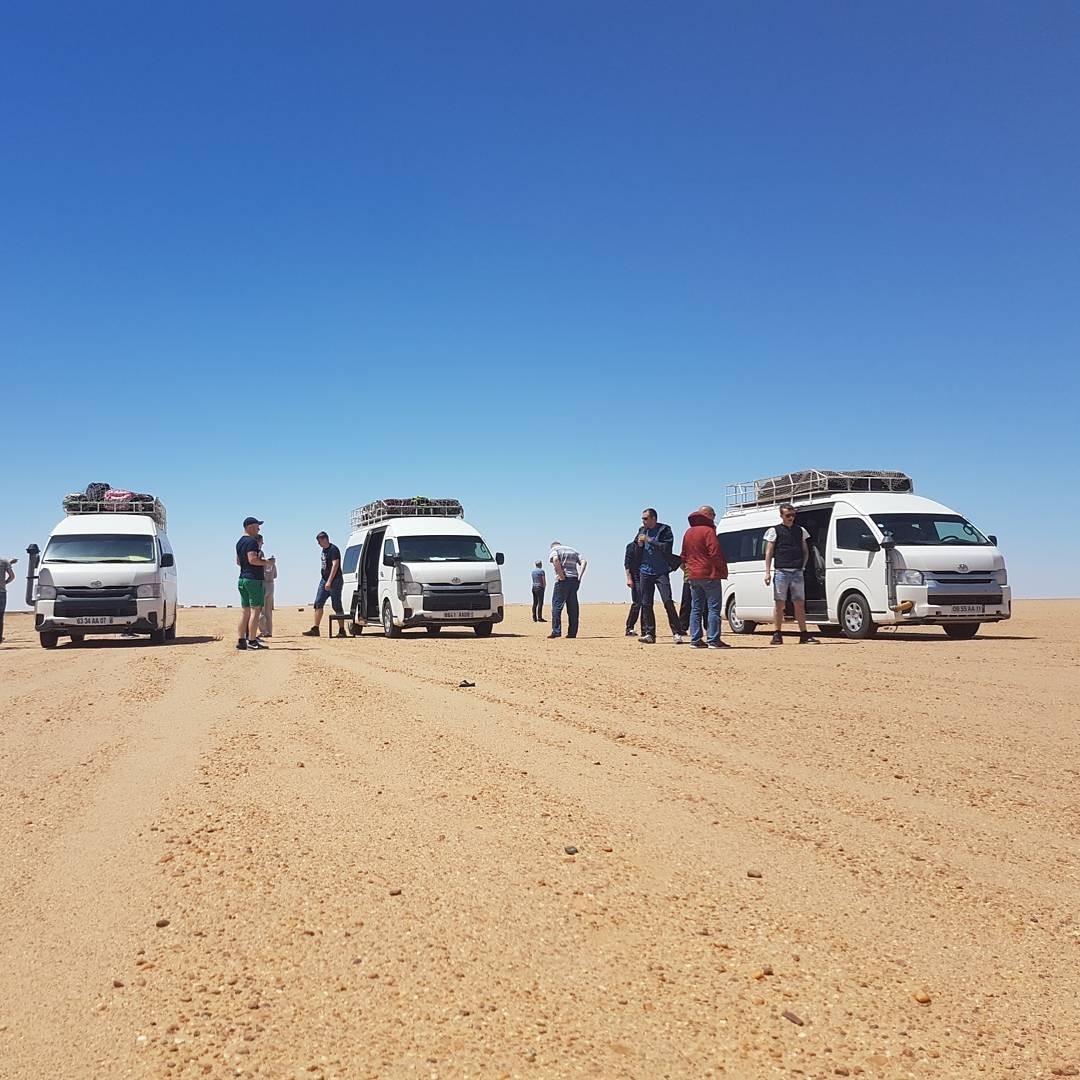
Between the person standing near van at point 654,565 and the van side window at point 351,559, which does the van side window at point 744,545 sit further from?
the van side window at point 351,559

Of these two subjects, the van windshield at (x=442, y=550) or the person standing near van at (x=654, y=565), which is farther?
the van windshield at (x=442, y=550)

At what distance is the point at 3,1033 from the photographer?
2.88 meters

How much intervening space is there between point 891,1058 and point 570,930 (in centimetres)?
113

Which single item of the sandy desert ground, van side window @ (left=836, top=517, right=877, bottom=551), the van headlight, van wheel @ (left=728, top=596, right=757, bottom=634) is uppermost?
van side window @ (left=836, top=517, right=877, bottom=551)

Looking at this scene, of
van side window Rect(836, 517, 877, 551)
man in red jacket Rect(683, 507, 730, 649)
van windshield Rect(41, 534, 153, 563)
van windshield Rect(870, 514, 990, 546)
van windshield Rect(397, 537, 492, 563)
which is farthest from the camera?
van windshield Rect(397, 537, 492, 563)

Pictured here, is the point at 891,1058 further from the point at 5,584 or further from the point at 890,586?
the point at 5,584

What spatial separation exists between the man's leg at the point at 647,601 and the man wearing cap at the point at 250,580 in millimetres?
5884

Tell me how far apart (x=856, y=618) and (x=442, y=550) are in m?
7.96

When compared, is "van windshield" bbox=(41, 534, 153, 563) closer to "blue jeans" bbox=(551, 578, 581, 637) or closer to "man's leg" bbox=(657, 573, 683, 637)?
"blue jeans" bbox=(551, 578, 581, 637)

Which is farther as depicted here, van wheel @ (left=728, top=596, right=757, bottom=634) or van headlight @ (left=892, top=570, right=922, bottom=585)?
van wheel @ (left=728, top=596, right=757, bottom=634)

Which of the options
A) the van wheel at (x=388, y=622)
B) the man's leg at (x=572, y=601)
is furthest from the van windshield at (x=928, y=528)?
the van wheel at (x=388, y=622)

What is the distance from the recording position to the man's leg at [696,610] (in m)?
14.1

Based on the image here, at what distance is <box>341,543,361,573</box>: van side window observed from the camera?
22.7 metres

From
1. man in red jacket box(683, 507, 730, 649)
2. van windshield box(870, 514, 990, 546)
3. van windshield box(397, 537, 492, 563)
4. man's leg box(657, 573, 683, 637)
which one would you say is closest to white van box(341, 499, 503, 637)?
van windshield box(397, 537, 492, 563)
